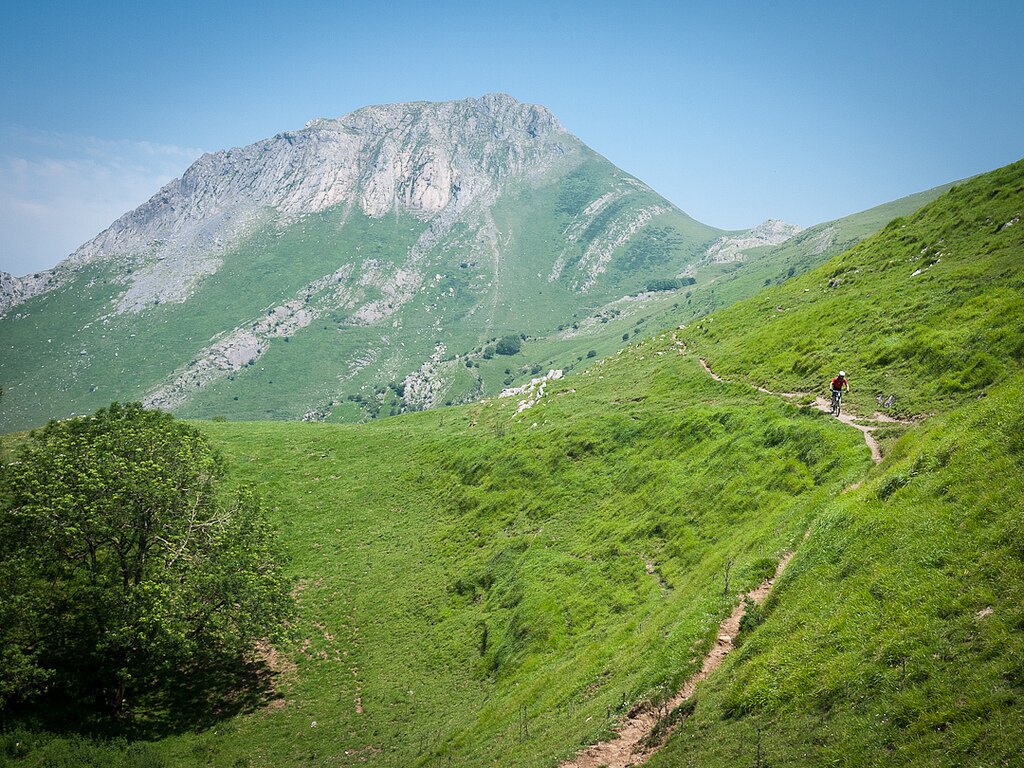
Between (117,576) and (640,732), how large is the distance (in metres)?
34.1

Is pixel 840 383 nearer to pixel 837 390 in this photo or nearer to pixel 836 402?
pixel 837 390

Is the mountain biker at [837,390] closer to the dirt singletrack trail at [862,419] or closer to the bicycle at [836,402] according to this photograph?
the bicycle at [836,402]

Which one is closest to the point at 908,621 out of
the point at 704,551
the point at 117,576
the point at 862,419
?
the point at 704,551

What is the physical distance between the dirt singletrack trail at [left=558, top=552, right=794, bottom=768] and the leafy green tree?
25203 mm

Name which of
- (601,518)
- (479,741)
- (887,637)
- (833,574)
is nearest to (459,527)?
(601,518)

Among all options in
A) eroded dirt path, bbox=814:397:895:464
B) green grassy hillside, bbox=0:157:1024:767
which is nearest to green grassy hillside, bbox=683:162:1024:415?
green grassy hillside, bbox=0:157:1024:767

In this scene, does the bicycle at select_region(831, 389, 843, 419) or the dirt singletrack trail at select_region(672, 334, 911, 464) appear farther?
the bicycle at select_region(831, 389, 843, 419)

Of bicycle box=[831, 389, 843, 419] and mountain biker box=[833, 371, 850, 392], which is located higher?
mountain biker box=[833, 371, 850, 392]

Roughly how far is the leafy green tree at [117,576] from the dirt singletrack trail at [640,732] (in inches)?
992

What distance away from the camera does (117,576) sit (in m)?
34.2

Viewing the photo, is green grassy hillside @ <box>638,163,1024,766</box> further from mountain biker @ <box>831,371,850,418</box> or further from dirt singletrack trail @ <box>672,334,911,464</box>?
mountain biker @ <box>831,371,850,418</box>

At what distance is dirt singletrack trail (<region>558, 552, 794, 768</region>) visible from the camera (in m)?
16.7

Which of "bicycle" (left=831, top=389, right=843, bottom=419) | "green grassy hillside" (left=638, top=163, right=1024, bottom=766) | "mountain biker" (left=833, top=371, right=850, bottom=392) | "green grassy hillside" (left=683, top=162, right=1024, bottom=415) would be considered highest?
"green grassy hillside" (left=683, top=162, right=1024, bottom=415)

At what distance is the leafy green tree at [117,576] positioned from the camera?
99.3 ft
